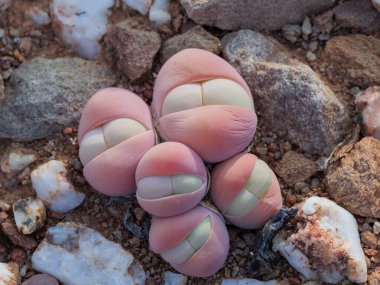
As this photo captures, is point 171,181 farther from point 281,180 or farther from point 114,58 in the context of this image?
point 114,58

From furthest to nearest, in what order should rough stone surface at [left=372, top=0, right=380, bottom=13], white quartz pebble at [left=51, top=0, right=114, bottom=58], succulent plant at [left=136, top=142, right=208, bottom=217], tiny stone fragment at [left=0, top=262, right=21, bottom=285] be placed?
white quartz pebble at [left=51, top=0, right=114, bottom=58] → rough stone surface at [left=372, top=0, right=380, bottom=13] → tiny stone fragment at [left=0, top=262, right=21, bottom=285] → succulent plant at [left=136, top=142, right=208, bottom=217]

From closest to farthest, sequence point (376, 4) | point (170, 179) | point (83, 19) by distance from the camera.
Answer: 1. point (170, 179)
2. point (376, 4)
3. point (83, 19)

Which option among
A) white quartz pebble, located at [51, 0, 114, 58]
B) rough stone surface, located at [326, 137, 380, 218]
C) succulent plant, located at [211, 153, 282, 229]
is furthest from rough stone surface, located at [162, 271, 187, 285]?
white quartz pebble, located at [51, 0, 114, 58]

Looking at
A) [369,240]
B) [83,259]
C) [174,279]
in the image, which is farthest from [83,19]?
[369,240]

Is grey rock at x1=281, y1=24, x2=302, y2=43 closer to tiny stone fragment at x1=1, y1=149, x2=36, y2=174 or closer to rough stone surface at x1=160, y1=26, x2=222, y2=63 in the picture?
rough stone surface at x1=160, y1=26, x2=222, y2=63

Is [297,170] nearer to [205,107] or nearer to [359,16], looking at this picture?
[205,107]

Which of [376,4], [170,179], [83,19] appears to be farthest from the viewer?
[83,19]
